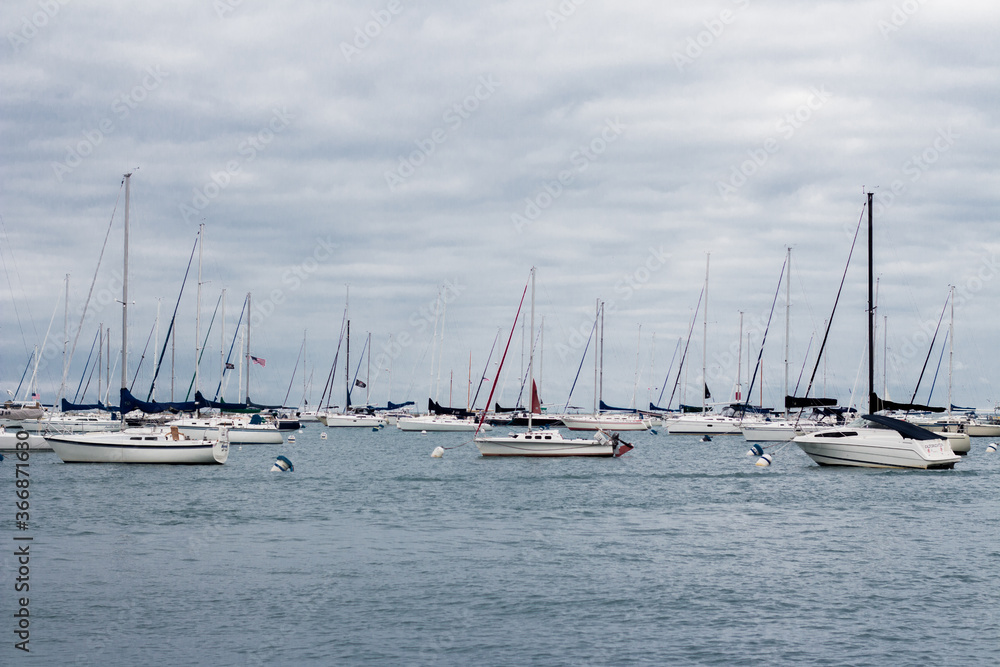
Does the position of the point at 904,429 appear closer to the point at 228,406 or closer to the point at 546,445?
the point at 546,445

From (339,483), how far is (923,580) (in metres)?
36.6

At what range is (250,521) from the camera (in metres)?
38.6

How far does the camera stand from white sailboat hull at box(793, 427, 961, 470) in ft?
188

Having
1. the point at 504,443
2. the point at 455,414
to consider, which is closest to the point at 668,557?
the point at 504,443

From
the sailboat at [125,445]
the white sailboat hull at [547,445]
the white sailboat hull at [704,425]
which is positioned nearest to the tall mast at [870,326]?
the white sailboat hull at [547,445]

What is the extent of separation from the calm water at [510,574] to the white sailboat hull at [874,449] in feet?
12.8

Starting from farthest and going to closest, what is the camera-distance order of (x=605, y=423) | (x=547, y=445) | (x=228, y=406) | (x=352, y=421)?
(x=352, y=421) < (x=605, y=423) < (x=228, y=406) < (x=547, y=445)

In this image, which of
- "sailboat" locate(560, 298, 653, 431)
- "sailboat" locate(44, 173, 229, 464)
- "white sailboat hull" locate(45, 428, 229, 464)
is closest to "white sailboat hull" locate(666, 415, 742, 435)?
"sailboat" locate(560, 298, 653, 431)

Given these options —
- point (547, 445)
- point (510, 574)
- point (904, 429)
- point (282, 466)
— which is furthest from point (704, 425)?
point (510, 574)

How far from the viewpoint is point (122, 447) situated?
5959 centimetres

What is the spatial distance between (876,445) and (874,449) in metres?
0.30

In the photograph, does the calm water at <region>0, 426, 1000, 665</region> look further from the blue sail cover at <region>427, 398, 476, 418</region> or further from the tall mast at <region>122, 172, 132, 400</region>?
the blue sail cover at <region>427, 398, 476, 418</region>

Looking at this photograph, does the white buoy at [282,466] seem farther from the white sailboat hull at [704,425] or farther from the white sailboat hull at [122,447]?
the white sailboat hull at [704,425]

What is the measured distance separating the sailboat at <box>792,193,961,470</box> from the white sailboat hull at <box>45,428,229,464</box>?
125ft
